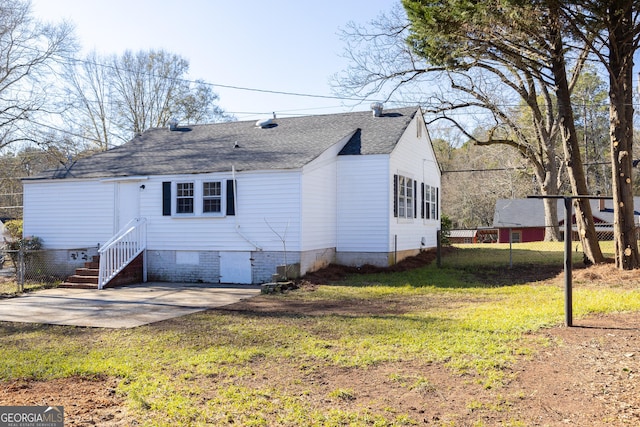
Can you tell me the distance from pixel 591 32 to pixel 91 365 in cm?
1289

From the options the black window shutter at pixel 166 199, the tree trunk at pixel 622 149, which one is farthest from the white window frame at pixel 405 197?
the black window shutter at pixel 166 199

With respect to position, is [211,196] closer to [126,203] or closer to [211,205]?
[211,205]

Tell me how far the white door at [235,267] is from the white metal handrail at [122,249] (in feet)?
8.71

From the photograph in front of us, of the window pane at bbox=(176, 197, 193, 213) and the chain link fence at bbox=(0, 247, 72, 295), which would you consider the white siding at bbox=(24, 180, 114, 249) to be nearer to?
the chain link fence at bbox=(0, 247, 72, 295)

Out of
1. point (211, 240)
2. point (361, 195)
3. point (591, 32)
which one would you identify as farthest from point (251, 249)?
point (591, 32)

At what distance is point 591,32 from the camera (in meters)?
13.0

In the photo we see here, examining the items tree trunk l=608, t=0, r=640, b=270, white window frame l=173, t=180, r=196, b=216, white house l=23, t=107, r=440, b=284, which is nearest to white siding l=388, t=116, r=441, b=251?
white house l=23, t=107, r=440, b=284

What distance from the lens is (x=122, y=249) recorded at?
50.1ft

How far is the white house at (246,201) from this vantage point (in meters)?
14.9

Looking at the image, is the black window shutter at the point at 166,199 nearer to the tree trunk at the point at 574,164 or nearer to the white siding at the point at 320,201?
the white siding at the point at 320,201

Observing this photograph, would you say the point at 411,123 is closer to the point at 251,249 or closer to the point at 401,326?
the point at 251,249

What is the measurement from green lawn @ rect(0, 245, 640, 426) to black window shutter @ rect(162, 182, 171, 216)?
6.09 m

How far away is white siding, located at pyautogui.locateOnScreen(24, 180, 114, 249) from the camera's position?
54.8ft

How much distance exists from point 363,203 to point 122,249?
283 inches
